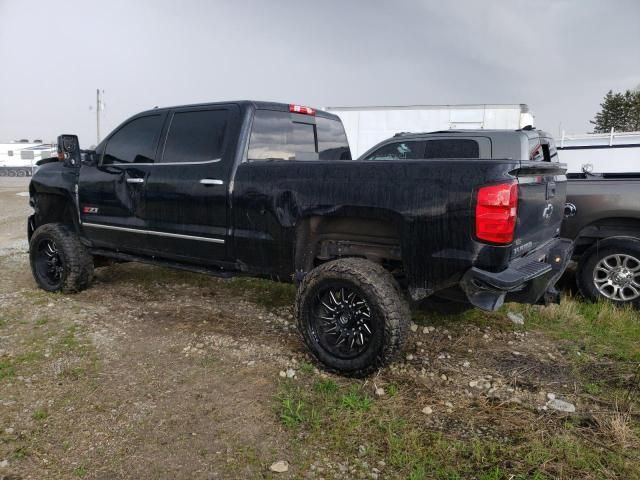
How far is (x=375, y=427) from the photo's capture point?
2605mm

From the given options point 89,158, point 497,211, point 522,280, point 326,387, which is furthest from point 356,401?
point 89,158

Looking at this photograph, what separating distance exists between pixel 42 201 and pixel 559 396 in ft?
17.5

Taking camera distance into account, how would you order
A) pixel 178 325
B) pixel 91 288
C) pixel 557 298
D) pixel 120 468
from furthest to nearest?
pixel 91 288 → pixel 178 325 → pixel 557 298 → pixel 120 468

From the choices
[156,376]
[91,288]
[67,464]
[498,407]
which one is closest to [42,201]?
[91,288]

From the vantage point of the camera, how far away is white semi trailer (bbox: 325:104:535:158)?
44.9 ft

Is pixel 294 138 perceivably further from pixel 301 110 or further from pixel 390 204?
pixel 390 204

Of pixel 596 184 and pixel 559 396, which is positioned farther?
pixel 596 184

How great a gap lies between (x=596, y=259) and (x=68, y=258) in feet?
17.1

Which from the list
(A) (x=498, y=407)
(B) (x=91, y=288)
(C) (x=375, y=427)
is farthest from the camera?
(B) (x=91, y=288)

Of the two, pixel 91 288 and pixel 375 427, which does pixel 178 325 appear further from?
pixel 375 427

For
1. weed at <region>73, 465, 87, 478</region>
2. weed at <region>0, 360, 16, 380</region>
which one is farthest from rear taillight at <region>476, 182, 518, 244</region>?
weed at <region>0, 360, 16, 380</region>

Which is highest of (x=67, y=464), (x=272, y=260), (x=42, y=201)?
(x=42, y=201)

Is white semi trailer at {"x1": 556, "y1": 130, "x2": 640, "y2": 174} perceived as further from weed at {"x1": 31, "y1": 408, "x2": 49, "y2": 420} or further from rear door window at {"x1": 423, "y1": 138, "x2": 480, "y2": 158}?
weed at {"x1": 31, "y1": 408, "x2": 49, "y2": 420}

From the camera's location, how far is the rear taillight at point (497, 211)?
2660 mm
